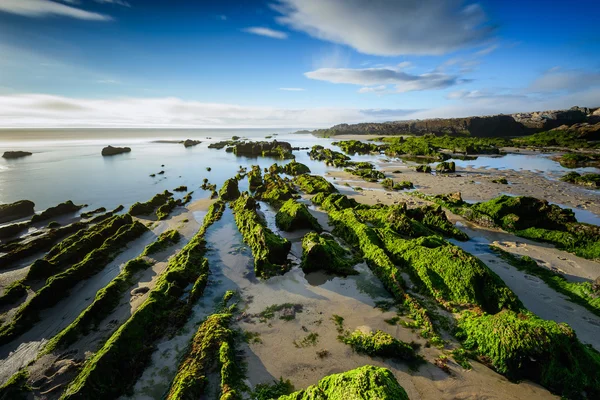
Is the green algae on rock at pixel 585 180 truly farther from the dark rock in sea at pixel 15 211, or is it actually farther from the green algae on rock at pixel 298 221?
the dark rock in sea at pixel 15 211

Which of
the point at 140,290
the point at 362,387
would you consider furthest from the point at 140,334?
the point at 362,387

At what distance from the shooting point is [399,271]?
33.0 feet

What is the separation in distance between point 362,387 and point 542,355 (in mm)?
4645

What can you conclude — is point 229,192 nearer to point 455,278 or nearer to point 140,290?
point 140,290

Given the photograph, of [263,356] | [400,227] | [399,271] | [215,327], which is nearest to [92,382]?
[215,327]

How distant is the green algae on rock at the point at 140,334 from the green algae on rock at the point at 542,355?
28.4ft

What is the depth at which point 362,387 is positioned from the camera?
13.0 ft

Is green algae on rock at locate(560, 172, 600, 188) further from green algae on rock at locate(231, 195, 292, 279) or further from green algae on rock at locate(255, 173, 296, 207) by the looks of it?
green algae on rock at locate(231, 195, 292, 279)

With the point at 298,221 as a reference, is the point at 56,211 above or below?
below

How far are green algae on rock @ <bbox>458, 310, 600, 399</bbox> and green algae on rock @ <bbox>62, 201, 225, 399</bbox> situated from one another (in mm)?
8652

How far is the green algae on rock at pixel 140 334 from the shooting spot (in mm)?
5625

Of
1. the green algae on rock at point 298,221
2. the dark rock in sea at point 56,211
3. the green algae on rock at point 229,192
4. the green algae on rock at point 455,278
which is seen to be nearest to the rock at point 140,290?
the green algae on rock at point 298,221

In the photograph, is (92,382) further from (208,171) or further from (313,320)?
(208,171)

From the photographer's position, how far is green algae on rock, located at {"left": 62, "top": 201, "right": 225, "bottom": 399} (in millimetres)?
5625
